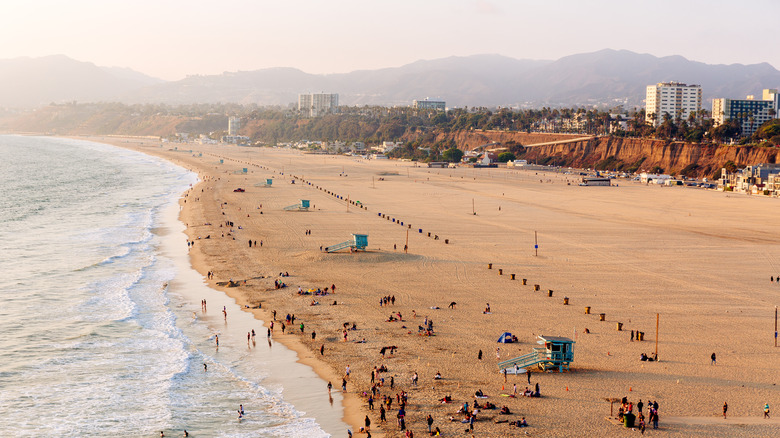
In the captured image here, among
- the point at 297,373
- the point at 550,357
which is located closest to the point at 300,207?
the point at 297,373

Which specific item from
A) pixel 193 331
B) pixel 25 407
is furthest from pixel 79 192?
pixel 25 407

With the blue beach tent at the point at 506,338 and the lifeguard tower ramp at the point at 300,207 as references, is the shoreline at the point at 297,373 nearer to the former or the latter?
the blue beach tent at the point at 506,338

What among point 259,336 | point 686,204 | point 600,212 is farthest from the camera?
point 686,204

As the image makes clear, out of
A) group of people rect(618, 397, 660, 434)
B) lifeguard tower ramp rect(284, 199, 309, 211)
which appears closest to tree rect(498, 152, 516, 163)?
lifeguard tower ramp rect(284, 199, 309, 211)

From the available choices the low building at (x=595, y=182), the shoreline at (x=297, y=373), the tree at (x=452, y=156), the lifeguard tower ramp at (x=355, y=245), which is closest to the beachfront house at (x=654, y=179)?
the low building at (x=595, y=182)

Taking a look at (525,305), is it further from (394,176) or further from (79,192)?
(394,176)
